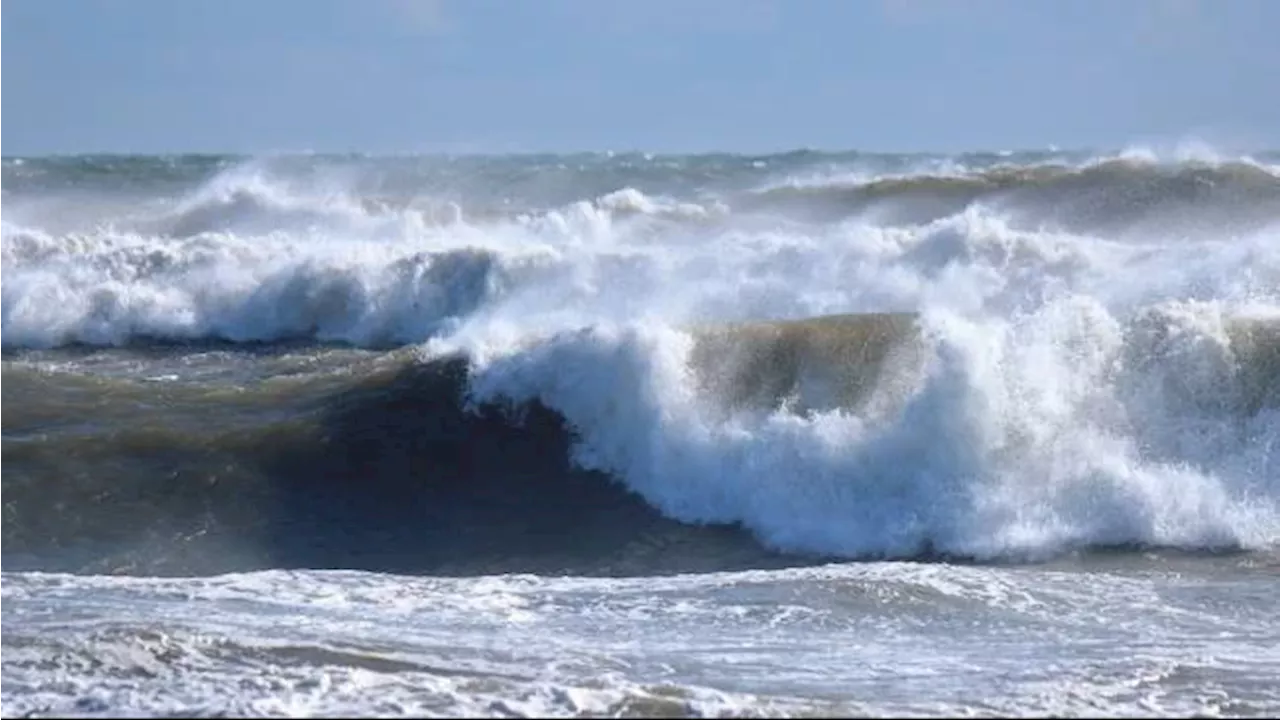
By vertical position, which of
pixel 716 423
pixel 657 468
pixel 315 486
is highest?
pixel 716 423

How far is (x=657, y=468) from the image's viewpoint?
17.1 meters

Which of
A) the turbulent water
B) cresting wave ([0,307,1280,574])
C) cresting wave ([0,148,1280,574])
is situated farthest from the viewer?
cresting wave ([0,148,1280,574])

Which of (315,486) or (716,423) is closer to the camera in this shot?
(315,486)

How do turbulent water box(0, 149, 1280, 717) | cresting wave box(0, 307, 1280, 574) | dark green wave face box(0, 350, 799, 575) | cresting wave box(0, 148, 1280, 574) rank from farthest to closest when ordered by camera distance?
cresting wave box(0, 148, 1280, 574) < cresting wave box(0, 307, 1280, 574) < dark green wave face box(0, 350, 799, 575) < turbulent water box(0, 149, 1280, 717)

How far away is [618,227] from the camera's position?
107ft

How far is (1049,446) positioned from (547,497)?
3.95m

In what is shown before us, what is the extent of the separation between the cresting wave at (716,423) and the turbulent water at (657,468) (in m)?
0.04

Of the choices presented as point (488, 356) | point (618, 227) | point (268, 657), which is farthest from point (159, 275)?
point (268, 657)

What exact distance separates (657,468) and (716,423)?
62cm

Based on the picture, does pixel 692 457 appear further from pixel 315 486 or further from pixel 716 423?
pixel 315 486

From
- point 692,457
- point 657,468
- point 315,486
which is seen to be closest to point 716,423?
point 692,457

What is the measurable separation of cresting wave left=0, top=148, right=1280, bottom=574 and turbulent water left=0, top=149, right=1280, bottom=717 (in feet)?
0.14

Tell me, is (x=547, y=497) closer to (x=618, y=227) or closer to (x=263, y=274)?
(x=263, y=274)

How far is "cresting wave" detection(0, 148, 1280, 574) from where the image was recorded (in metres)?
15.4
